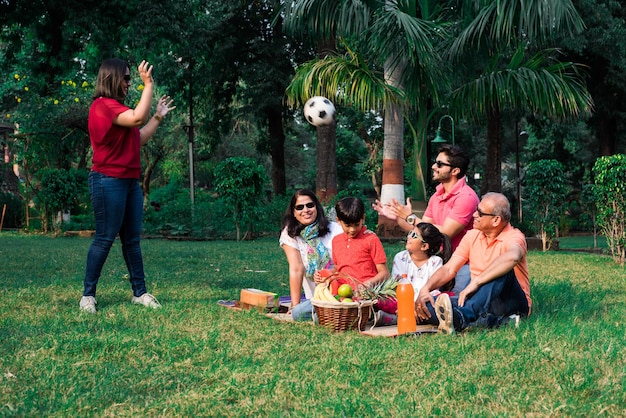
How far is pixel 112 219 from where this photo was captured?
19.7ft

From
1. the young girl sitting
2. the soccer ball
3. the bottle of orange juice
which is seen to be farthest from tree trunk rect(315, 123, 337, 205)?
the bottle of orange juice

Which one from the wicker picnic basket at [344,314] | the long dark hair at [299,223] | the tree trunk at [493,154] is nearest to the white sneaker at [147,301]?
the long dark hair at [299,223]

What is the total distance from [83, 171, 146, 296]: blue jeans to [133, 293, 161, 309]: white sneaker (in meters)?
0.19

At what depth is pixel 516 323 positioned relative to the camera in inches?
209

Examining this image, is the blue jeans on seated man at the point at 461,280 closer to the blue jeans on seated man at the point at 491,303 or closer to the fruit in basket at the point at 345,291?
the blue jeans on seated man at the point at 491,303

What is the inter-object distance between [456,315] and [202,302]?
2.57 metres

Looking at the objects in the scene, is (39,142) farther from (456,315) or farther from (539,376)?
(539,376)

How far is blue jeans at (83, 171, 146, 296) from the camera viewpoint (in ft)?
19.6

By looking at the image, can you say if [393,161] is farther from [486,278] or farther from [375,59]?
[486,278]

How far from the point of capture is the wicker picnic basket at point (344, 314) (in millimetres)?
5305

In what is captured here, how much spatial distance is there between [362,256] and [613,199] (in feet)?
20.1

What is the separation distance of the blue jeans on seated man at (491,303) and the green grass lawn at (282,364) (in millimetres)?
152

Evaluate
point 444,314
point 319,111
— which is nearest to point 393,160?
point 319,111

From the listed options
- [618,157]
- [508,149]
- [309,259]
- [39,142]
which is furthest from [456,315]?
[508,149]
